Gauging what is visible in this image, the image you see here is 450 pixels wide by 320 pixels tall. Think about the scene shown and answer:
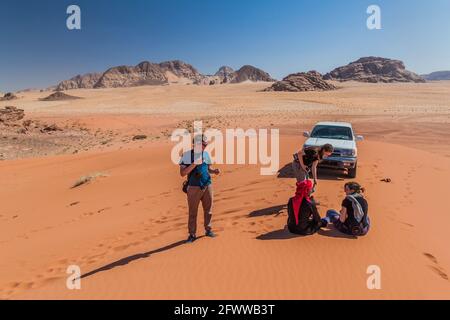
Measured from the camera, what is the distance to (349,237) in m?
6.46

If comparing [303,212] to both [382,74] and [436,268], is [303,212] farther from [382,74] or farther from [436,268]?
[382,74]

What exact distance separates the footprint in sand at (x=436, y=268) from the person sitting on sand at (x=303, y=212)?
5.92 feet

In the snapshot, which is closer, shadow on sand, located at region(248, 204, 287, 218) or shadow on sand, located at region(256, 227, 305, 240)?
shadow on sand, located at region(256, 227, 305, 240)

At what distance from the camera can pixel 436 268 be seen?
18.1 feet

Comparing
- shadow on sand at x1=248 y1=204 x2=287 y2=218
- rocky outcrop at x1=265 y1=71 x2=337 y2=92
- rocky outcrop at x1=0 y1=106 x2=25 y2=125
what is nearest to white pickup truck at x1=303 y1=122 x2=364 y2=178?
shadow on sand at x1=248 y1=204 x2=287 y2=218

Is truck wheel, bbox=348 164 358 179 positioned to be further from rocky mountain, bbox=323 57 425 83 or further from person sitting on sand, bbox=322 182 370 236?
rocky mountain, bbox=323 57 425 83

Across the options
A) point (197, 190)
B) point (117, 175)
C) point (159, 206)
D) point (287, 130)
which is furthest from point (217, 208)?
point (287, 130)

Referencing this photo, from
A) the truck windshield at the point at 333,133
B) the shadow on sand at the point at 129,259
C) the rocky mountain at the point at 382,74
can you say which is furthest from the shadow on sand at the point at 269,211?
the rocky mountain at the point at 382,74

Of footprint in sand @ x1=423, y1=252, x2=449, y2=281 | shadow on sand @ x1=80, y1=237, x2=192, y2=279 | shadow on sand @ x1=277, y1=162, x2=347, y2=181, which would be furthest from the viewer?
shadow on sand @ x1=277, y1=162, x2=347, y2=181

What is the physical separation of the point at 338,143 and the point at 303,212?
5.97 m

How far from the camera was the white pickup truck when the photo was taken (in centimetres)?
1102

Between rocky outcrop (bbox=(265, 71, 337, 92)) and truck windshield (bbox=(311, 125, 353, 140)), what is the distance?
86.4 meters

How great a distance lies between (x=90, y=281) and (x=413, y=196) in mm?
8302

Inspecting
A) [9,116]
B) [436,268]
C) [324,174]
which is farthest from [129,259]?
[9,116]
